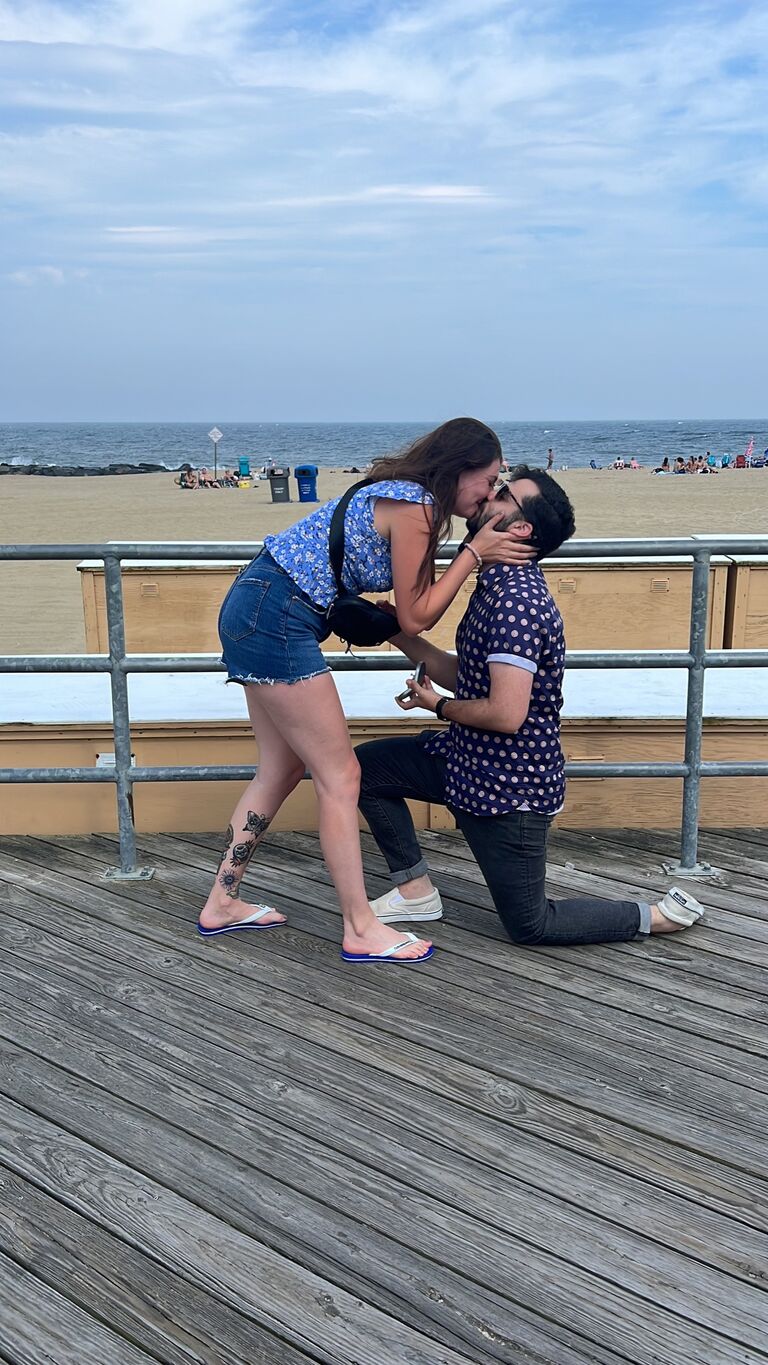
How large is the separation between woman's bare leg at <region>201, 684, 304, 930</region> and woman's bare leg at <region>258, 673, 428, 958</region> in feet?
0.26

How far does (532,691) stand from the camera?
321cm

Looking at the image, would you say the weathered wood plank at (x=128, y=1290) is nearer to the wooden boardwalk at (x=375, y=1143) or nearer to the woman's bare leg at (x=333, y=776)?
the wooden boardwalk at (x=375, y=1143)

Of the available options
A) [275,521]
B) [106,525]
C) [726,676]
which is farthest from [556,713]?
[106,525]

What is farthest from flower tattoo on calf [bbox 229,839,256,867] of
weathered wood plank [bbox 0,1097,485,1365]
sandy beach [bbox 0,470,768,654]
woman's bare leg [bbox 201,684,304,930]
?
sandy beach [bbox 0,470,768,654]

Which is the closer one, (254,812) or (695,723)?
(254,812)

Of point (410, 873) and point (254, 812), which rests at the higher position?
point (254, 812)

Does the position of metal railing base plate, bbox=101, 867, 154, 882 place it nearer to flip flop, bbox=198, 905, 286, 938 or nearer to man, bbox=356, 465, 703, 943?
flip flop, bbox=198, 905, 286, 938

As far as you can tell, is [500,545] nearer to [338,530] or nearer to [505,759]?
[338,530]

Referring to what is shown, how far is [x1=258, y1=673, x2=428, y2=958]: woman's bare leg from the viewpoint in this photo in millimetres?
3164

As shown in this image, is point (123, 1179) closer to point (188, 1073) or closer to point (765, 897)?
point (188, 1073)

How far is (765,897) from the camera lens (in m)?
3.80

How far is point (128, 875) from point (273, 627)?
1293 mm

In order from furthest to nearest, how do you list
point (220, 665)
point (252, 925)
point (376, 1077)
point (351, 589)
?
1. point (220, 665)
2. point (252, 925)
3. point (351, 589)
4. point (376, 1077)

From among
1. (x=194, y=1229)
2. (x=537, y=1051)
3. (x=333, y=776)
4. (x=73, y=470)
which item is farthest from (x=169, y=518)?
(x=73, y=470)
